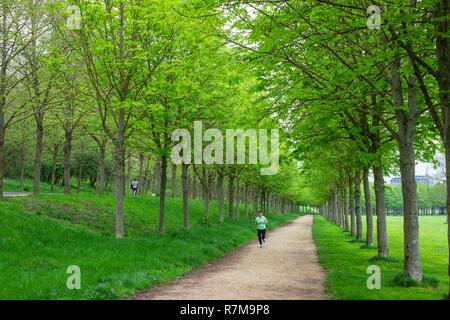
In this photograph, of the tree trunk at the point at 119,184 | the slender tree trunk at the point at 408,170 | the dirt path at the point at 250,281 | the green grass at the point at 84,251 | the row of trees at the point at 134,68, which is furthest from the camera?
the tree trunk at the point at 119,184

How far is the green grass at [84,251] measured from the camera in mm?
9492

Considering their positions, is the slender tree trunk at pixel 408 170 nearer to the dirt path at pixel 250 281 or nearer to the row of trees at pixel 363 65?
the row of trees at pixel 363 65

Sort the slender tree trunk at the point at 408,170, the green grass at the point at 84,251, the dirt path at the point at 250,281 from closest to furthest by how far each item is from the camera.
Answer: the green grass at the point at 84,251 < the dirt path at the point at 250,281 < the slender tree trunk at the point at 408,170

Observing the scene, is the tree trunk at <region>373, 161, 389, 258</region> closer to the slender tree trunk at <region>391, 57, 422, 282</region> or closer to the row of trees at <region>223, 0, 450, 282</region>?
the row of trees at <region>223, 0, 450, 282</region>

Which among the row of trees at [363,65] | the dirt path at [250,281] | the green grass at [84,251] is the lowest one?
the dirt path at [250,281]

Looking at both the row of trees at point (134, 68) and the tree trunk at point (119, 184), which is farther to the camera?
the tree trunk at point (119, 184)

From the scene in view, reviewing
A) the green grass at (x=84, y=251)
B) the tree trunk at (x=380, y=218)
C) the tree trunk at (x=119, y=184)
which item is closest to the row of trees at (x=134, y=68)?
the tree trunk at (x=119, y=184)

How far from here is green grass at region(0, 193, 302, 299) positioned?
31.1 feet

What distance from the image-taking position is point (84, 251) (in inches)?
532

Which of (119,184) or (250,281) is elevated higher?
(119,184)

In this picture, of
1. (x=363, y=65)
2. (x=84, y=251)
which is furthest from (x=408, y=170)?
(x=84, y=251)

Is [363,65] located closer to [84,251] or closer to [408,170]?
[408,170]

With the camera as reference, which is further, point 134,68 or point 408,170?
point 134,68
